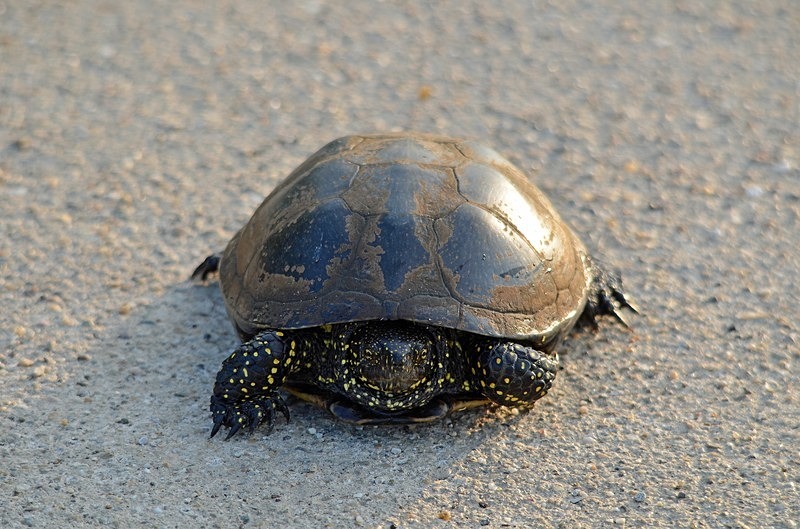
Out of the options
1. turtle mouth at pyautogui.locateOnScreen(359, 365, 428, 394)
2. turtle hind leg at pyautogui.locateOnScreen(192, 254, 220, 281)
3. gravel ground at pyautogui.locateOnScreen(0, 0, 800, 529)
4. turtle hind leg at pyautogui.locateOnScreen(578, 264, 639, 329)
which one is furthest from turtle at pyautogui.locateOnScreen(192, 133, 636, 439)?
turtle hind leg at pyautogui.locateOnScreen(192, 254, 220, 281)

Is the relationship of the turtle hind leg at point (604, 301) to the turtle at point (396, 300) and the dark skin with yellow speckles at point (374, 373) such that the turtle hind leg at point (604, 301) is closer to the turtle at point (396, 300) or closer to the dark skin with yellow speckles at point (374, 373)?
the turtle at point (396, 300)

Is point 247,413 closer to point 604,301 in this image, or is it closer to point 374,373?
point 374,373

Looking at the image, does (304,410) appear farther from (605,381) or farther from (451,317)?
(605,381)

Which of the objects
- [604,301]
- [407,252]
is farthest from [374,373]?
[604,301]

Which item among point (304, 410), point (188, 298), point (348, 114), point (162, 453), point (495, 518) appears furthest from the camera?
point (348, 114)

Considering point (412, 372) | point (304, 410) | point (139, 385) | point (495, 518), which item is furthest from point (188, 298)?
point (495, 518)
